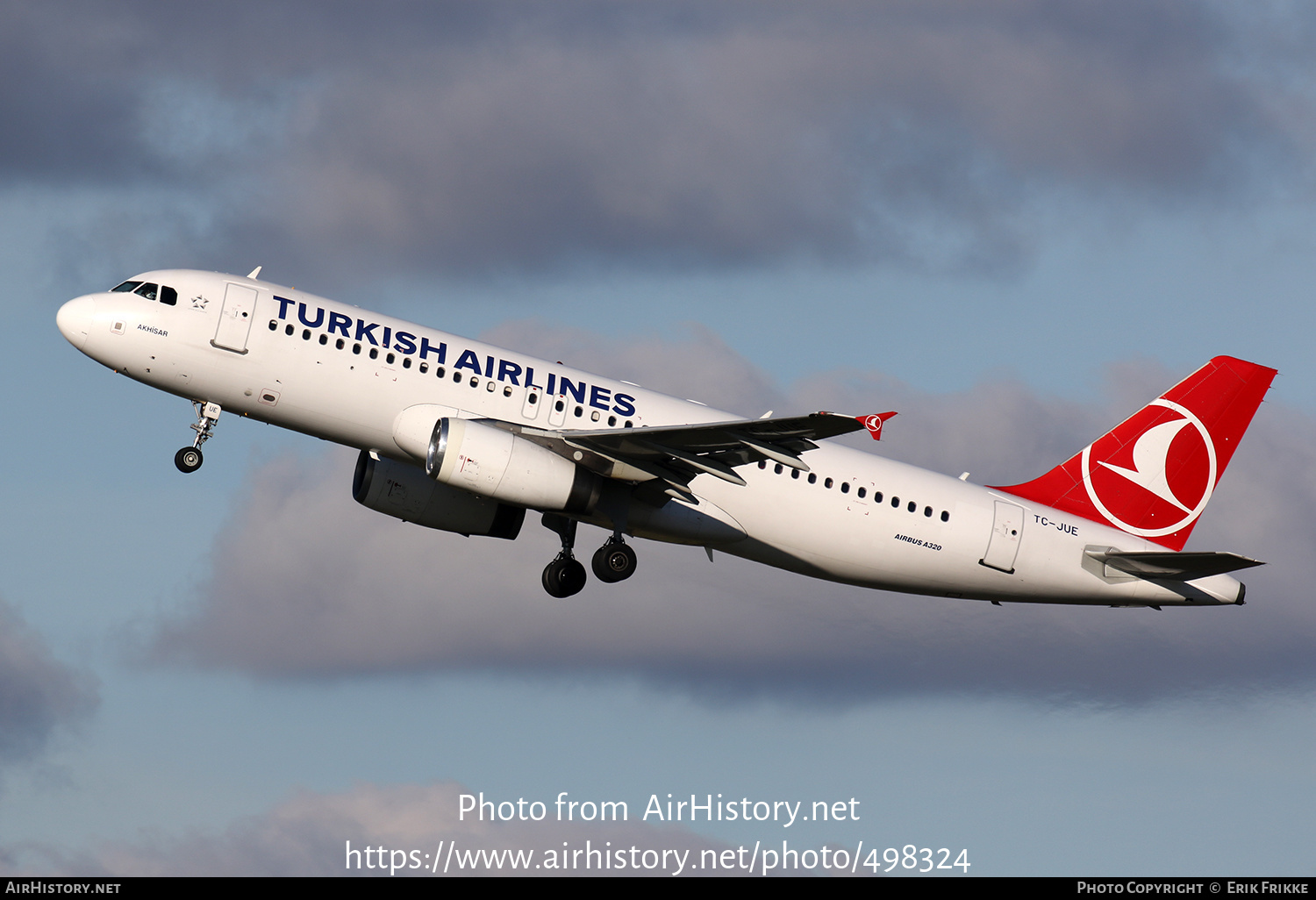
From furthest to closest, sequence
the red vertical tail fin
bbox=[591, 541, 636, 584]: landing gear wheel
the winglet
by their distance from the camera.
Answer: the red vertical tail fin < bbox=[591, 541, 636, 584]: landing gear wheel < the winglet

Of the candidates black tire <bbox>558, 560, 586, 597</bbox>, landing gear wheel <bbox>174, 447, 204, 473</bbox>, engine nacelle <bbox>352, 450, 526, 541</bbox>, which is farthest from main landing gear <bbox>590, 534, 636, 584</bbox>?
landing gear wheel <bbox>174, 447, 204, 473</bbox>

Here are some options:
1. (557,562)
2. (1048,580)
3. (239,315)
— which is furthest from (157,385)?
(1048,580)

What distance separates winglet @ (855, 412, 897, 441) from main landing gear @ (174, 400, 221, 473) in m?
17.4

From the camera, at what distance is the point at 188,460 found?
43.9 meters

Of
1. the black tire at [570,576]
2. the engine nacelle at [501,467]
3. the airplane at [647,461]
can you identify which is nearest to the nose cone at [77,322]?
the airplane at [647,461]

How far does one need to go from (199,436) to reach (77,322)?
4314 millimetres

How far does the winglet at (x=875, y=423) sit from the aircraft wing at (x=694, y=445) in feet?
1.18

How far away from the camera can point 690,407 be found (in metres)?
46.1

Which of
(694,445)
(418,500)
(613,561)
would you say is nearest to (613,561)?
(613,561)

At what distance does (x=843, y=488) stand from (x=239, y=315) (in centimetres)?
1713

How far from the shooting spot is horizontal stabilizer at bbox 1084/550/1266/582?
44.5 m

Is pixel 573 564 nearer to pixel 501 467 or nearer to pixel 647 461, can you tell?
pixel 647 461

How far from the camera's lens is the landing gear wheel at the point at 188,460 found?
144 feet

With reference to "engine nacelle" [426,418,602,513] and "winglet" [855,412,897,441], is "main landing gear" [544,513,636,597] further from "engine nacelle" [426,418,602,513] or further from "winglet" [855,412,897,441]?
"winglet" [855,412,897,441]
